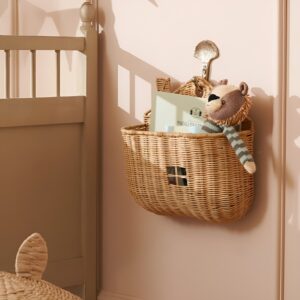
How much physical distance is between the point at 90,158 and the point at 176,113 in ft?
1.34

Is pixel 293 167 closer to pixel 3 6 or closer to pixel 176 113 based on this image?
pixel 176 113

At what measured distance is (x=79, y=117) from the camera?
2518 mm

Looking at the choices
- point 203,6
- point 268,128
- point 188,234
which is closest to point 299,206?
point 268,128

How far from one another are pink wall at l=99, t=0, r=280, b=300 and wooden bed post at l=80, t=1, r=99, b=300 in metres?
0.04

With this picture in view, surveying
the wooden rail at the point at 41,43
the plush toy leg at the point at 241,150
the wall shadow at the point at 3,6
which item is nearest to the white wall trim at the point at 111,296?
the plush toy leg at the point at 241,150

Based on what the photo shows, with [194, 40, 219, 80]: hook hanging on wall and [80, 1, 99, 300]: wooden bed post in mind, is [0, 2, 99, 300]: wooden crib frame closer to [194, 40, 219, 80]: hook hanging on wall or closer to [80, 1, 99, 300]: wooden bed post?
[80, 1, 99, 300]: wooden bed post

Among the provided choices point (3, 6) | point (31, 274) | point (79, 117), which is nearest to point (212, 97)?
point (79, 117)

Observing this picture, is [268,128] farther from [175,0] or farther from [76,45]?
[76,45]

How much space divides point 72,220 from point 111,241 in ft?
0.49

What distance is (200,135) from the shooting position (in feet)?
6.97

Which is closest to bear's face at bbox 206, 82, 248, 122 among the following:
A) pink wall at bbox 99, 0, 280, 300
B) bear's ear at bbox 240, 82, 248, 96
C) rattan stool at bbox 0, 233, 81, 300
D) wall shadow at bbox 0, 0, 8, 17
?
bear's ear at bbox 240, 82, 248, 96

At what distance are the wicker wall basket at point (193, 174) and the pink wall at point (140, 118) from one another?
0.08 m

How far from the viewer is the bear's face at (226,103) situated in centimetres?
210

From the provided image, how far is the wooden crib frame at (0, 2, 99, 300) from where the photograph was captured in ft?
7.82
